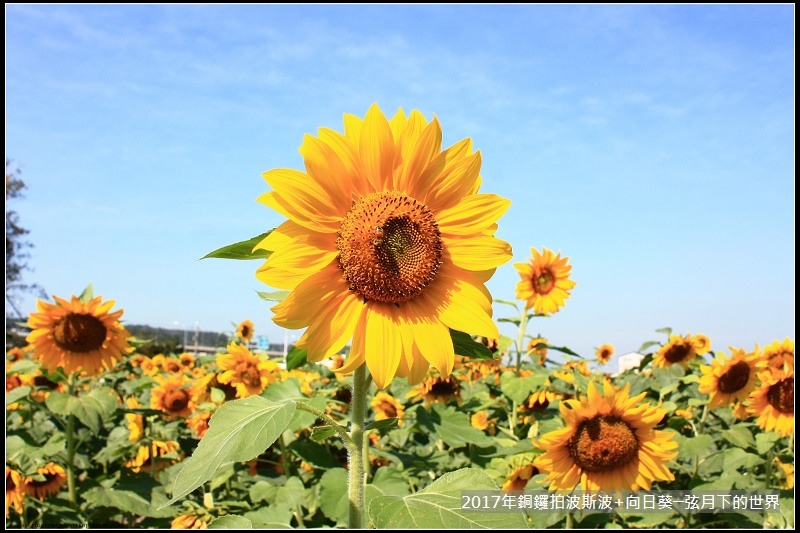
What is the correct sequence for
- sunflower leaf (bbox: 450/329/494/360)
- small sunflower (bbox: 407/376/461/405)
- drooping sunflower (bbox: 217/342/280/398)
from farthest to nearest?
small sunflower (bbox: 407/376/461/405)
drooping sunflower (bbox: 217/342/280/398)
sunflower leaf (bbox: 450/329/494/360)

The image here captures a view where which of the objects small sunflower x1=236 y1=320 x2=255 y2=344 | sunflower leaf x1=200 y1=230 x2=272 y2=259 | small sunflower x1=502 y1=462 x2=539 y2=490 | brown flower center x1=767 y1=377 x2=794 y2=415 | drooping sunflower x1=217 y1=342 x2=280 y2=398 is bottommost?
small sunflower x1=502 y1=462 x2=539 y2=490

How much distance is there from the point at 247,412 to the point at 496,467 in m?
2.46

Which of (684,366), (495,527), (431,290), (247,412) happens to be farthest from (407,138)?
(684,366)

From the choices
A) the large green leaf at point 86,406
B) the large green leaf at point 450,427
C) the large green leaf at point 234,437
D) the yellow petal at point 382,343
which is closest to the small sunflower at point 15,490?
the large green leaf at point 86,406

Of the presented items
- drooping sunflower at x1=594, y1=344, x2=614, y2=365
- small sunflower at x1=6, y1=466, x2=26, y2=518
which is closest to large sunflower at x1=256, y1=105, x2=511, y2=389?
small sunflower at x1=6, y1=466, x2=26, y2=518

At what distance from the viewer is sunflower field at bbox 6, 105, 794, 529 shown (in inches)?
64.5

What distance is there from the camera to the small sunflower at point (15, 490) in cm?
399

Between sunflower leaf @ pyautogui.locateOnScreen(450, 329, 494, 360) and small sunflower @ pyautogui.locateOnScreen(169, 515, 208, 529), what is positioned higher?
sunflower leaf @ pyautogui.locateOnScreen(450, 329, 494, 360)

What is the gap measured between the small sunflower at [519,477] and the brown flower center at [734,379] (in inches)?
71.1

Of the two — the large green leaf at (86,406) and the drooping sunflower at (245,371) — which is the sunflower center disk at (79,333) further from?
the drooping sunflower at (245,371)

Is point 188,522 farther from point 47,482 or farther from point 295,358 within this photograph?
point 47,482

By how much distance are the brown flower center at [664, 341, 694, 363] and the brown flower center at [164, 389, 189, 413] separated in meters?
4.33

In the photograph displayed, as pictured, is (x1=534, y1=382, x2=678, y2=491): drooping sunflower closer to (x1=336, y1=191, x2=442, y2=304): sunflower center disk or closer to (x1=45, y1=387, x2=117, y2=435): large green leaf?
(x1=336, y1=191, x2=442, y2=304): sunflower center disk

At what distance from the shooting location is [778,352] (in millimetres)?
5094
